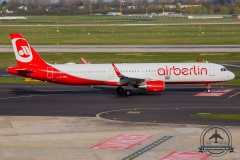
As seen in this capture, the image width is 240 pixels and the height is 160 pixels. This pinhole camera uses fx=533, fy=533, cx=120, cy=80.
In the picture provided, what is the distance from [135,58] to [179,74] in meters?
37.1

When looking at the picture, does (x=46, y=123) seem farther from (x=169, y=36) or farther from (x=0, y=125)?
(x=169, y=36)

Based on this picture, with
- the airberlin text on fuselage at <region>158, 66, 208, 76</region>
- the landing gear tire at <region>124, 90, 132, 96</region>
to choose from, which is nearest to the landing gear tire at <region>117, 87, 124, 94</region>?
the landing gear tire at <region>124, 90, 132, 96</region>

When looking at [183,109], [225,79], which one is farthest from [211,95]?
[183,109]

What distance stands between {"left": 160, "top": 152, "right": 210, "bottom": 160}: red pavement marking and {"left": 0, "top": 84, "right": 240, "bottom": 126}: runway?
35.2ft

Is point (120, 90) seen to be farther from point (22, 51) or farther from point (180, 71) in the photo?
point (22, 51)

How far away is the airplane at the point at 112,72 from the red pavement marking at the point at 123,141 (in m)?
20.4

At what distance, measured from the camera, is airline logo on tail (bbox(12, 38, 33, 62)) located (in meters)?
62.0

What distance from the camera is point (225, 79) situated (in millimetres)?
64562

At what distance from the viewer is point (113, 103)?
58.1 metres

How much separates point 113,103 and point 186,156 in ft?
75.4

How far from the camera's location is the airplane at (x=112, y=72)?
62.3 m

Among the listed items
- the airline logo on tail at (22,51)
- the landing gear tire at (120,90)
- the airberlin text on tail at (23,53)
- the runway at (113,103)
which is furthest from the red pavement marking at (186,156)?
the airline logo on tail at (22,51)

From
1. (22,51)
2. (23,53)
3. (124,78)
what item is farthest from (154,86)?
(22,51)

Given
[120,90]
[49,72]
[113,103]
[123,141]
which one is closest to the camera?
[123,141]
